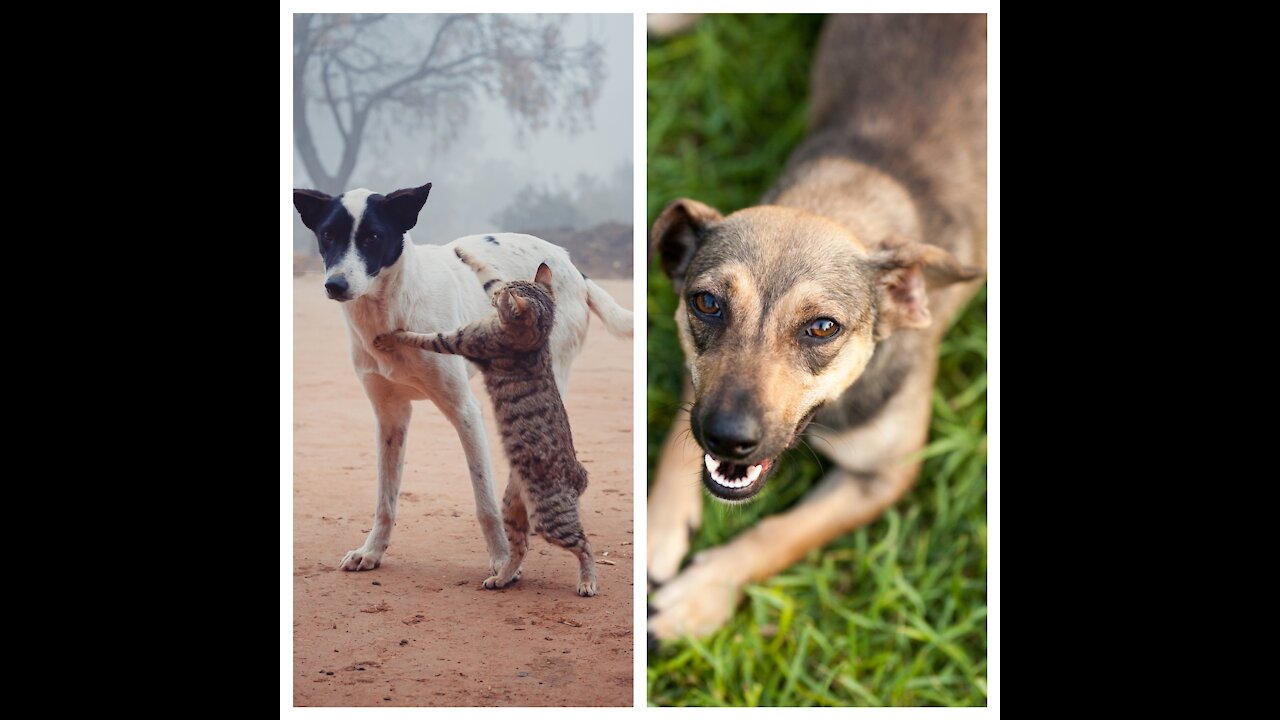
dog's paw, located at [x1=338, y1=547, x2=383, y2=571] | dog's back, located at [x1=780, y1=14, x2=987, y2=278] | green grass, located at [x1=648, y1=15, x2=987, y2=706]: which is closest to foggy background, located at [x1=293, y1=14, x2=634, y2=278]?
dog's paw, located at [x1=338, y1=547, x2=383, y2=571]

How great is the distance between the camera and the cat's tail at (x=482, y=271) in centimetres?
256

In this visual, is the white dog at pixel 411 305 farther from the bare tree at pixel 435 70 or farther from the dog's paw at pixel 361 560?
the bare tree at pixel 435 70

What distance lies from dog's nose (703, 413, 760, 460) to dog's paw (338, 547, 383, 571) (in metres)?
1.08

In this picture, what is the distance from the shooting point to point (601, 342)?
8.60 feet

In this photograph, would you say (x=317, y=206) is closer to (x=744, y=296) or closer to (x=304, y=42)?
(x=304, y=42)

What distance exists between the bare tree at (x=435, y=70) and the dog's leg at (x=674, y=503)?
1.21 metres

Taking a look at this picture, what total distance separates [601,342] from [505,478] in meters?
0.50

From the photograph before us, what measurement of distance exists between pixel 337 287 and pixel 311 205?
0.27m

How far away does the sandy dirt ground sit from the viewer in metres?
2.59

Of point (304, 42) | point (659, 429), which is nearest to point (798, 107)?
point (659, 429)

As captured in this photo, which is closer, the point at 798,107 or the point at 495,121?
the point at 495,121

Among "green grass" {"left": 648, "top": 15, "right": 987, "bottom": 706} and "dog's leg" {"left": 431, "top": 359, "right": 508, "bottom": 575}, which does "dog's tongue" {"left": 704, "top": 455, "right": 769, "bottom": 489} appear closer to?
"dog's leg" {"left": 431, "top": 359, "right": 508, "bottom": 575}

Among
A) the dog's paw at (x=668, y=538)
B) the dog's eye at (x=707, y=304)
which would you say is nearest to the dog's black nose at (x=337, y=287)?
the dog's eye at (x=707, y=304)

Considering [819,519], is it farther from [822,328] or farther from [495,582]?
[495,582]
